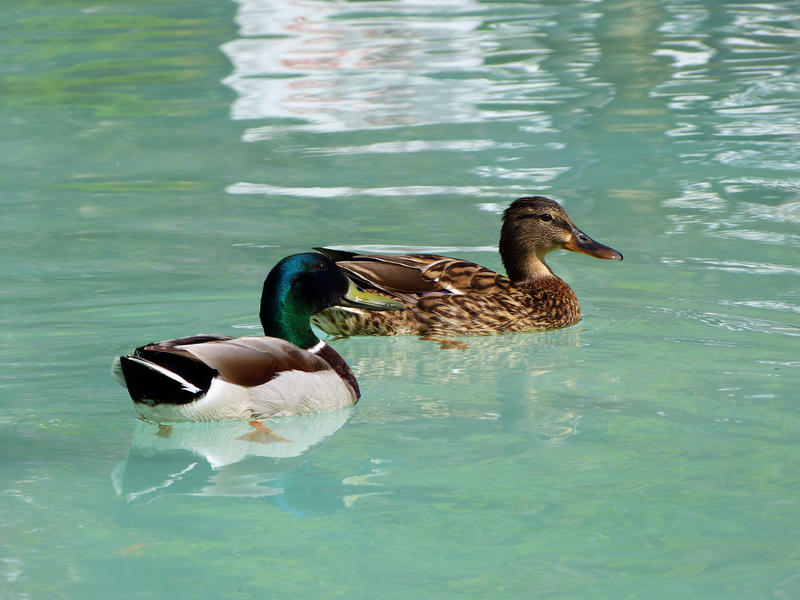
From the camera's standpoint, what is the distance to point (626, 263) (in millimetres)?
10234

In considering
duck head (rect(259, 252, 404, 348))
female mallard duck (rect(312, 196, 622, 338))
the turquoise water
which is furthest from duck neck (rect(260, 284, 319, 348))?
female mallard duck (rect(312, 196, 622, 338))

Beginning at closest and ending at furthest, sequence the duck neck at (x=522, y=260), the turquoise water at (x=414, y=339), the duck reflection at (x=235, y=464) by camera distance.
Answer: the turquoise water at (x=414, y=339) < the duck reflection at (x=235, y=464) < the duck neck at (x=522, y=260)

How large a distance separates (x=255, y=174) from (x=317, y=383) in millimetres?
6677

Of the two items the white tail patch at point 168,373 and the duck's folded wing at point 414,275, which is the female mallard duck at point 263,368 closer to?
the white tail patch at point 168,373

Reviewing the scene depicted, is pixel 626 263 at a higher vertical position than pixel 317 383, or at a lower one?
lower

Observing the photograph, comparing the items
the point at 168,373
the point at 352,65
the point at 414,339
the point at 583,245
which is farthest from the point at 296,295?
the point at 352,65

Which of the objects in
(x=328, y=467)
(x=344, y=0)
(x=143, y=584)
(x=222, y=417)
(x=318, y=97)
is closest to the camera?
(x=143, y=584)

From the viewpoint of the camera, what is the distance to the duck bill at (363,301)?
7852 millimetres

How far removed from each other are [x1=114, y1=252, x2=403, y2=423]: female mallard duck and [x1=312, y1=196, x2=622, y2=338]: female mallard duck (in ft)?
3.86

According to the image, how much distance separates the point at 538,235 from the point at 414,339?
1.19 metres

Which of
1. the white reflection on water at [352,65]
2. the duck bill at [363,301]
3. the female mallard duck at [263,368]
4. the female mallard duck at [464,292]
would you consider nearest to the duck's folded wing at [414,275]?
the female mallard duck at [464,292]

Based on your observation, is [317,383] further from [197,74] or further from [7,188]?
[197,74]

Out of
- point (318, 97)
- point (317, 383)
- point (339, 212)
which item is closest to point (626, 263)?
point (339, 212)

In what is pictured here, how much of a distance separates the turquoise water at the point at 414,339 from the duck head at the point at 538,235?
0.41 metres
